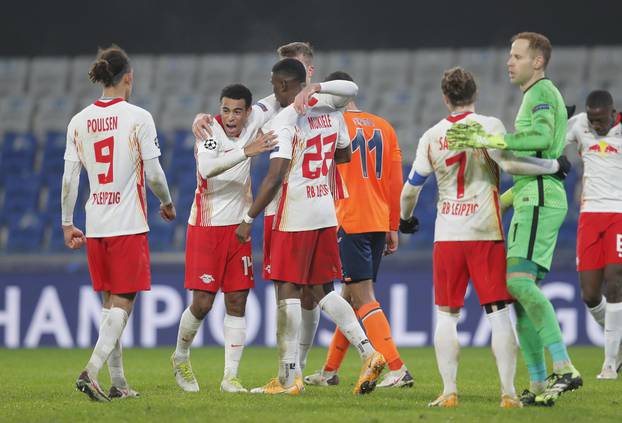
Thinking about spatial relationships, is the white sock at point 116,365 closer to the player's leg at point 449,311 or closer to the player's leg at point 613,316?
the player's leg at point 449,311

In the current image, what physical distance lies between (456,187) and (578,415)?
1563mm

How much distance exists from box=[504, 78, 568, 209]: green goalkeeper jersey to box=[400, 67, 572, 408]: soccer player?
4.7 inches

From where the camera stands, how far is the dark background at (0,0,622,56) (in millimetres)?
18703

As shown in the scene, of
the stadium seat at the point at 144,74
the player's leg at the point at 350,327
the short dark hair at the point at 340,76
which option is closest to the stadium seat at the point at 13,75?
the stadium seat at the point at 144,74

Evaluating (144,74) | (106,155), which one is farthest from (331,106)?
(144,74)

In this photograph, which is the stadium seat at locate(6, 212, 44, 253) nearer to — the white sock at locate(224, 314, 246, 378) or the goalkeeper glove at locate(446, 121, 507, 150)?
the white sock at locate(224, 314, 246, 378)

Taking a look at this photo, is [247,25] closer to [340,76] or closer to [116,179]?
[340,76]

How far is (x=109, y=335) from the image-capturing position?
6770 mm

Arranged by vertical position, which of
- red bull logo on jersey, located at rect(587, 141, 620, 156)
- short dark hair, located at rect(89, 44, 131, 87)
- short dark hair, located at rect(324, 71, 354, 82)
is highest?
short dark hair, located at rect(324, 71, 354, 82)

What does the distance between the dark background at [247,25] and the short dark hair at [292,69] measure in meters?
12.0

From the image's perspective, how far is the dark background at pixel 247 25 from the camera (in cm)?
1870

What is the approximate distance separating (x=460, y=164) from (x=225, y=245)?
6.25ft

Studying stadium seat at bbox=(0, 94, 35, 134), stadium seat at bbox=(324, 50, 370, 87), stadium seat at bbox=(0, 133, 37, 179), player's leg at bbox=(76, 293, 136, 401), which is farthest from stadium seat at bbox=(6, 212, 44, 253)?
player's leg at bbox=(76, 293, 136, 401)

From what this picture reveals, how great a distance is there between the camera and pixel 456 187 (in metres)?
6.53
